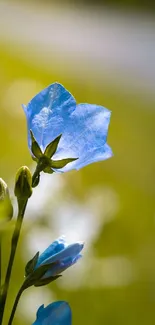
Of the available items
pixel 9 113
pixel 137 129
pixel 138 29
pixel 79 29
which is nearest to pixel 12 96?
pixel 9 113

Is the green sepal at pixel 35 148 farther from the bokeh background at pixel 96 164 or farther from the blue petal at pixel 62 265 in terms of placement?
the bokeh background at pixel 96 164

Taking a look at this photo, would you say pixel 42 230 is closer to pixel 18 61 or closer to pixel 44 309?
pixel 44 309

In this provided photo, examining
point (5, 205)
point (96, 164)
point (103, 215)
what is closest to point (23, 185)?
point (5, 205)

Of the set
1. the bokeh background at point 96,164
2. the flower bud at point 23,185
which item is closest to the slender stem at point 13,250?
the flower bud at point 23,185

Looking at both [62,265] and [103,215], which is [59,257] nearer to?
[62,265]

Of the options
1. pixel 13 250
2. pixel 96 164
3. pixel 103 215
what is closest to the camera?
pixel 13 250

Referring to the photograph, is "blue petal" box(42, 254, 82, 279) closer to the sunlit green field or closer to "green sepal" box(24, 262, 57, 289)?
"green sepal" box(24, 262, 57, 289)
